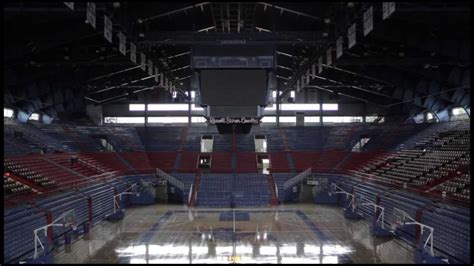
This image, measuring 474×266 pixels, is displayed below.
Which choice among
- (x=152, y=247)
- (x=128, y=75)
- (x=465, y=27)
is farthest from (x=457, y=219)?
(x=128, y=75)

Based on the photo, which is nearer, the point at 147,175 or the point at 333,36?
the point at 333,36

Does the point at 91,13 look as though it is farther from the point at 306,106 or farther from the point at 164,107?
the point at 306,106

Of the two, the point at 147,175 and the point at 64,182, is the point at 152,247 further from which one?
the point at 147,175

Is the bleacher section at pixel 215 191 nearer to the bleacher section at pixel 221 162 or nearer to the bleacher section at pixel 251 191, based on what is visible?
the bleacher section at pixel 251 191

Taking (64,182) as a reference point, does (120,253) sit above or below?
below

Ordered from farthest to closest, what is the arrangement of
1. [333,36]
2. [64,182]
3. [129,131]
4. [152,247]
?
[129,131], [64,182], [333,36], [152,247]

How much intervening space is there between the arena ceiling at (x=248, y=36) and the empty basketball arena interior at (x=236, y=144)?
0.34ft

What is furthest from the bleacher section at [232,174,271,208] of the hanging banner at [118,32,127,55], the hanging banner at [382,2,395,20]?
the hanging banner at [382,2,395,20]

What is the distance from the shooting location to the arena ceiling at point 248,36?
17047 mm

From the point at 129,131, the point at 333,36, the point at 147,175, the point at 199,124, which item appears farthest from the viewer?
the point at 199,124

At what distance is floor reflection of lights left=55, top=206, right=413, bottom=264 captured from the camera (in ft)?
49.2

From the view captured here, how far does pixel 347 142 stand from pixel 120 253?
28.8 meters

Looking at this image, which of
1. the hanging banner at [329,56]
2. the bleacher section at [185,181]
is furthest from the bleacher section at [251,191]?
the hanging banner at [329,56]

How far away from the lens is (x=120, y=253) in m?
15.8
